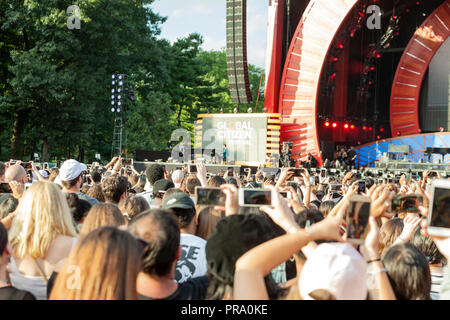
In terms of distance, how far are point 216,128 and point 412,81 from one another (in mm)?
10672

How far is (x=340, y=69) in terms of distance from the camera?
28.0 metres

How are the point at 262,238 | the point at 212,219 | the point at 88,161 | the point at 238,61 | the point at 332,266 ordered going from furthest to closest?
the point at 88,161 < the point at 238,61 < the point at 212,219 < the point at 262,238 < the point at 332,266

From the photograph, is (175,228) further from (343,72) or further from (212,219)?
(343,72)

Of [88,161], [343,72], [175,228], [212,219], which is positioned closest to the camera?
[175,228]

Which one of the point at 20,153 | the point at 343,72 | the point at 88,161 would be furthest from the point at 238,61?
the point at 88,161

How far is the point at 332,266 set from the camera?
5.30ft

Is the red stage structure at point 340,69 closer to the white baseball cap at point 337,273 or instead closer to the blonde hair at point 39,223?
the blonde hair at point 39,223

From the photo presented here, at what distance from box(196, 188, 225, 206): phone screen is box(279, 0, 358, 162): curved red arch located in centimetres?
1991

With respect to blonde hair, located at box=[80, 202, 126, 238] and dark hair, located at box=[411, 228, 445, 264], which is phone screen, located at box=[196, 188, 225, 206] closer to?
blonde hair, located at box=[80, 202, 126, 238]

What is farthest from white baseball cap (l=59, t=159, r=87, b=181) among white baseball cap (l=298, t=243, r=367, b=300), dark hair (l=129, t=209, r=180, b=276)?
white baseball cap (l=298, t=243, r=367, b=300)

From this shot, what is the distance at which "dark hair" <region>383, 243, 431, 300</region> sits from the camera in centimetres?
231

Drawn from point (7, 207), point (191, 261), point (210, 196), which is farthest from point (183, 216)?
point (7, 207)

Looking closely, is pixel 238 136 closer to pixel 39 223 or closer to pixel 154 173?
pixel 154 173
